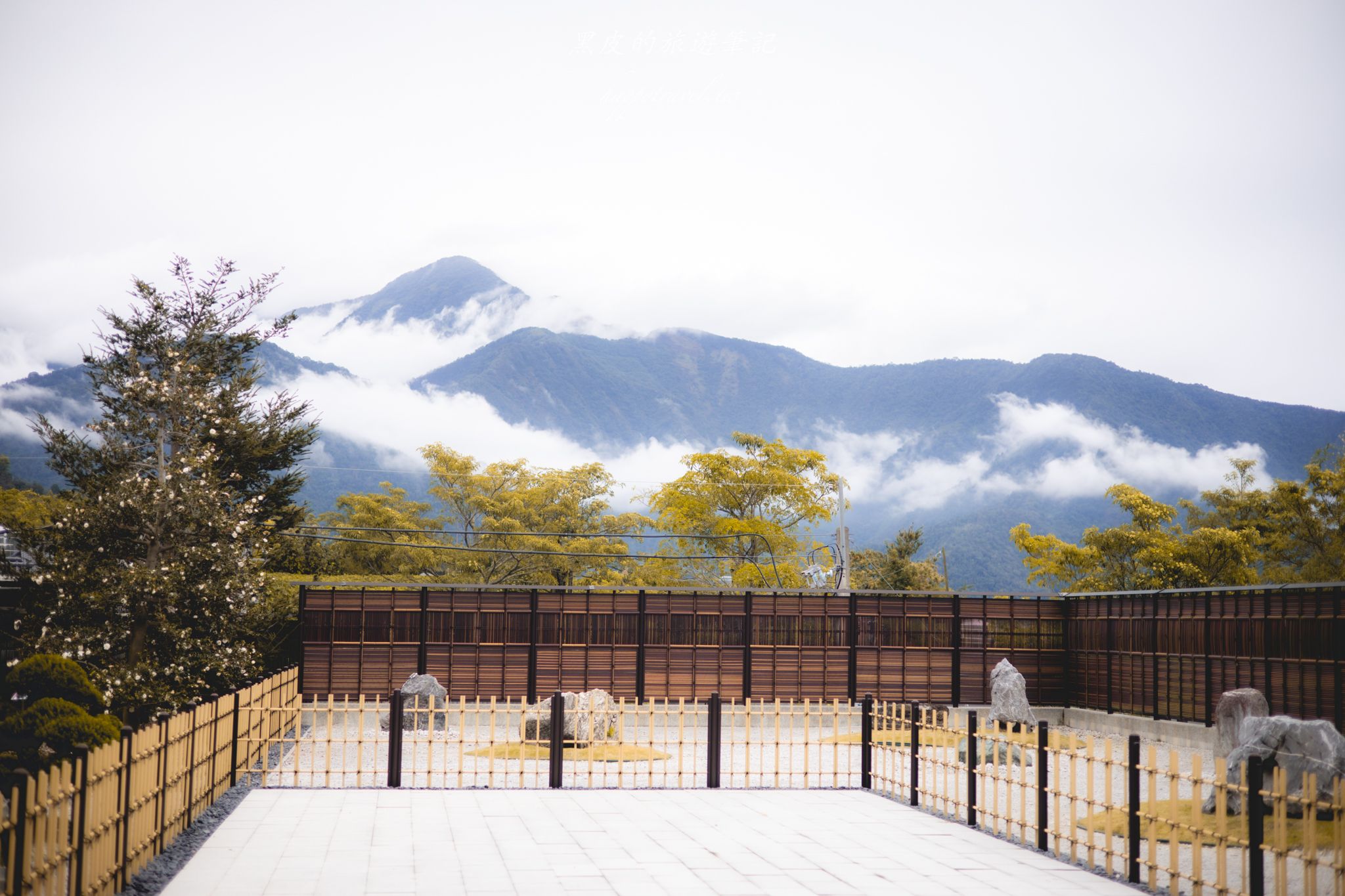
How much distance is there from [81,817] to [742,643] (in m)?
16.6

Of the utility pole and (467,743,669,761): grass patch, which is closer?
(467,743,669,761): grass patch

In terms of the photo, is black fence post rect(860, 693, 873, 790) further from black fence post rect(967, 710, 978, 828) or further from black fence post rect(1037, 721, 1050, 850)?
black fence post rect(1037, 721, 1050, 850)

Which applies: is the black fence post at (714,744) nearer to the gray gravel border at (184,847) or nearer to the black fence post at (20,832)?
the gray gravel border at (184,847)

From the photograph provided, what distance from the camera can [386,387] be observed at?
479ft

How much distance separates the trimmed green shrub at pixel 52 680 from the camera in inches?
518

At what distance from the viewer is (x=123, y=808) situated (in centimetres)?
746

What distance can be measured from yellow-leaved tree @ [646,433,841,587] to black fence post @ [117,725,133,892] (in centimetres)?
3622

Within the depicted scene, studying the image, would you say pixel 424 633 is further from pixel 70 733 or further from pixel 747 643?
Result: pixel 70 733

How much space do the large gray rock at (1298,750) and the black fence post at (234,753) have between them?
984cm

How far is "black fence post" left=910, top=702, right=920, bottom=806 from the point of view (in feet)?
38.3

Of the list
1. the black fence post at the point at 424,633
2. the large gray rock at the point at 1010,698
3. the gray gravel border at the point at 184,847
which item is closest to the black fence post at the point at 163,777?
the gray gravel border at the point at 184,847

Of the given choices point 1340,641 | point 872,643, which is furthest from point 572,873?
point 872,643

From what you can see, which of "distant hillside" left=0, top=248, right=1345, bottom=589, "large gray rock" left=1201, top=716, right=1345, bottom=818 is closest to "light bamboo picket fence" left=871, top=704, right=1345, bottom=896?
"large gray rock" left=1201, top=716, right=1345, bottom=818

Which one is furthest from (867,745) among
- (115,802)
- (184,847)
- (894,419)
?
(894,419)
